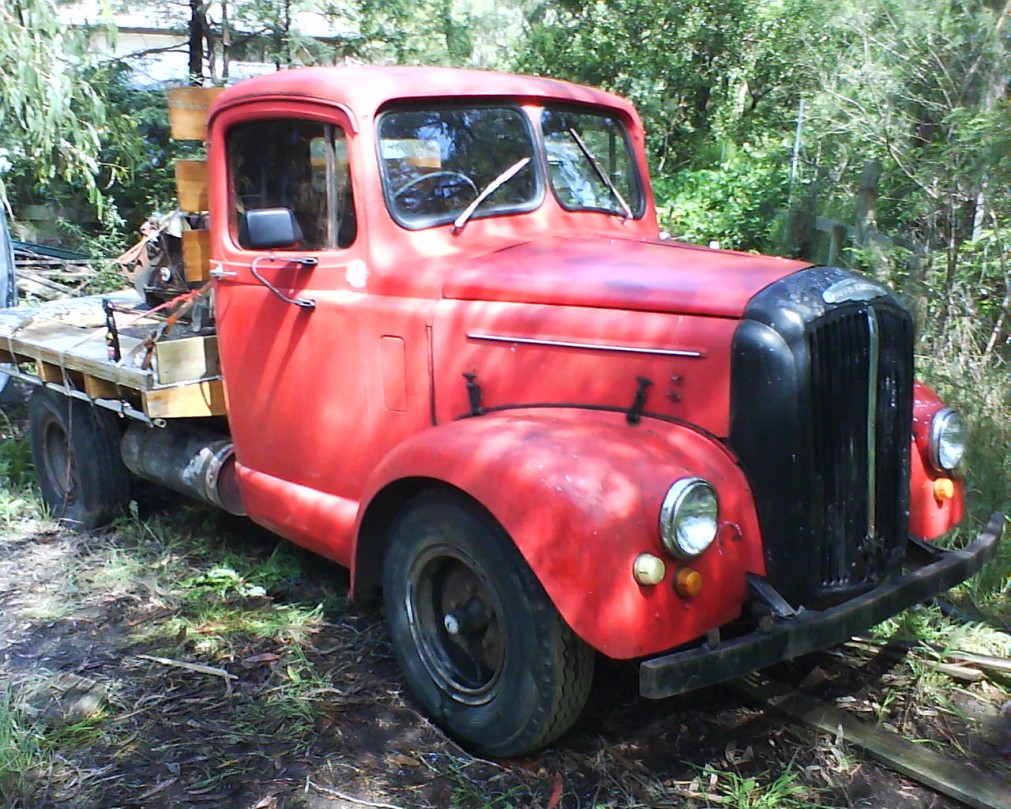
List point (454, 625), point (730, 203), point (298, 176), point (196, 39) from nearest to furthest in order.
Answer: point (454, 625)
point (298, 176)
point (730, 203)
point (196, 39)

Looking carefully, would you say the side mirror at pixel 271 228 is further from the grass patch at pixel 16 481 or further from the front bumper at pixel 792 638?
the grass patch at pixel 16 481

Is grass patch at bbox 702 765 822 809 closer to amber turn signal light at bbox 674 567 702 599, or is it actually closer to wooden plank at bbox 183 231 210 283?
amber turn signal light at bbox 674 567 702 599

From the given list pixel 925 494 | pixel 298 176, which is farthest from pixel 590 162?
pixel 925 494

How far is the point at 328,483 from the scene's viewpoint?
13.0 ft

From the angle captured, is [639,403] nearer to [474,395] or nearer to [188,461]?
[474,395]

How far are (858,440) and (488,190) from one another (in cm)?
166

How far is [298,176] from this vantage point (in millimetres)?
3945

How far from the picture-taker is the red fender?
3.53 metres

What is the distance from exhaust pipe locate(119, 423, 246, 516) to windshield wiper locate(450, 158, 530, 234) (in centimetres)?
163

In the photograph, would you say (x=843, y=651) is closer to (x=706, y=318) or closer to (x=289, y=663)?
(x=706, y=318)

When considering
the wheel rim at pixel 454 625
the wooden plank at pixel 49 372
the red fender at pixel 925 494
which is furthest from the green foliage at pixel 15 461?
the red fender at pixel 925 494

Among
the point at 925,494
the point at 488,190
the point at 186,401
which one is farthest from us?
the point at 186,401

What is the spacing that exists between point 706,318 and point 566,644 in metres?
1.07

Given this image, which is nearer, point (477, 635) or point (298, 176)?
point (477, 635)
